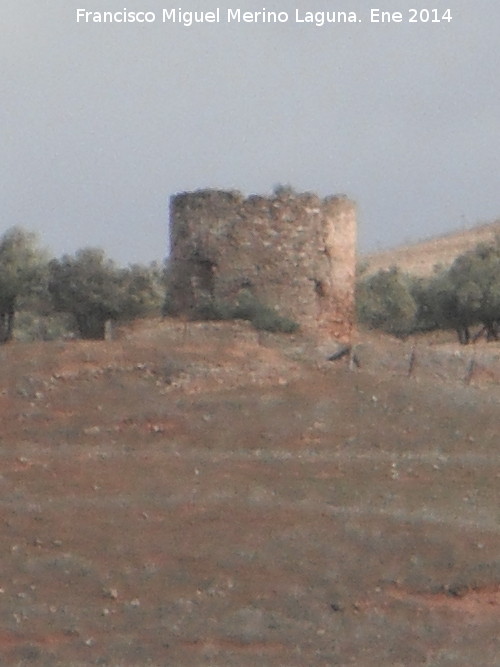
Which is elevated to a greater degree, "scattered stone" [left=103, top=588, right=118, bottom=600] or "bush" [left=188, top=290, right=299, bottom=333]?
"bush" [left=188, top=290, right=299, bottom=333]

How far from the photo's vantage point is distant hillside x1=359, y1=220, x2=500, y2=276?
72.8m

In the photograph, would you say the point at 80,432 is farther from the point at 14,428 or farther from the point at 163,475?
the point at 163,475

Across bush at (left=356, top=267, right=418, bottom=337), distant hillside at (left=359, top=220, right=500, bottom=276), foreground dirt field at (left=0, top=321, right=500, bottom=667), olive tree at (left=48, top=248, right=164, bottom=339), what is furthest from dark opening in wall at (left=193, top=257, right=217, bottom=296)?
distant hillside at (left=359, top=220, right=500, bottom=276)

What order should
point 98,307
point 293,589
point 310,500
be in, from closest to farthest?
point 293,589
point 310,500
point 98,307

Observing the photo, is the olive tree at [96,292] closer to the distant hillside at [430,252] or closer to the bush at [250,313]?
the bush at [250,313]

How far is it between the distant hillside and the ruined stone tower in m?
41.5

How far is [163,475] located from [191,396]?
3.19 m

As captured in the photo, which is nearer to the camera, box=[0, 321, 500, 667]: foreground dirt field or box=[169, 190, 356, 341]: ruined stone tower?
box=[0, 321, 500, 667]: foreground dirt field

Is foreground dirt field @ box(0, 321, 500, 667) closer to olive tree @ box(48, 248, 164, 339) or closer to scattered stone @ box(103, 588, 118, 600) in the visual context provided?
scattered stone @ box(103, 588, 118, 600)

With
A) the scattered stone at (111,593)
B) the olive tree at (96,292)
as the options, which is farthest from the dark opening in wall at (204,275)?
the scattered stone at (111,593)

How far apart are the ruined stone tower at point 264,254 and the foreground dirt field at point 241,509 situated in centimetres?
309

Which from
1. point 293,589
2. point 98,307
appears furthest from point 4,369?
point 98,307

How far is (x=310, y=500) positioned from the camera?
17328 millimetres

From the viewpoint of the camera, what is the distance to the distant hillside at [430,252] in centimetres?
7281
